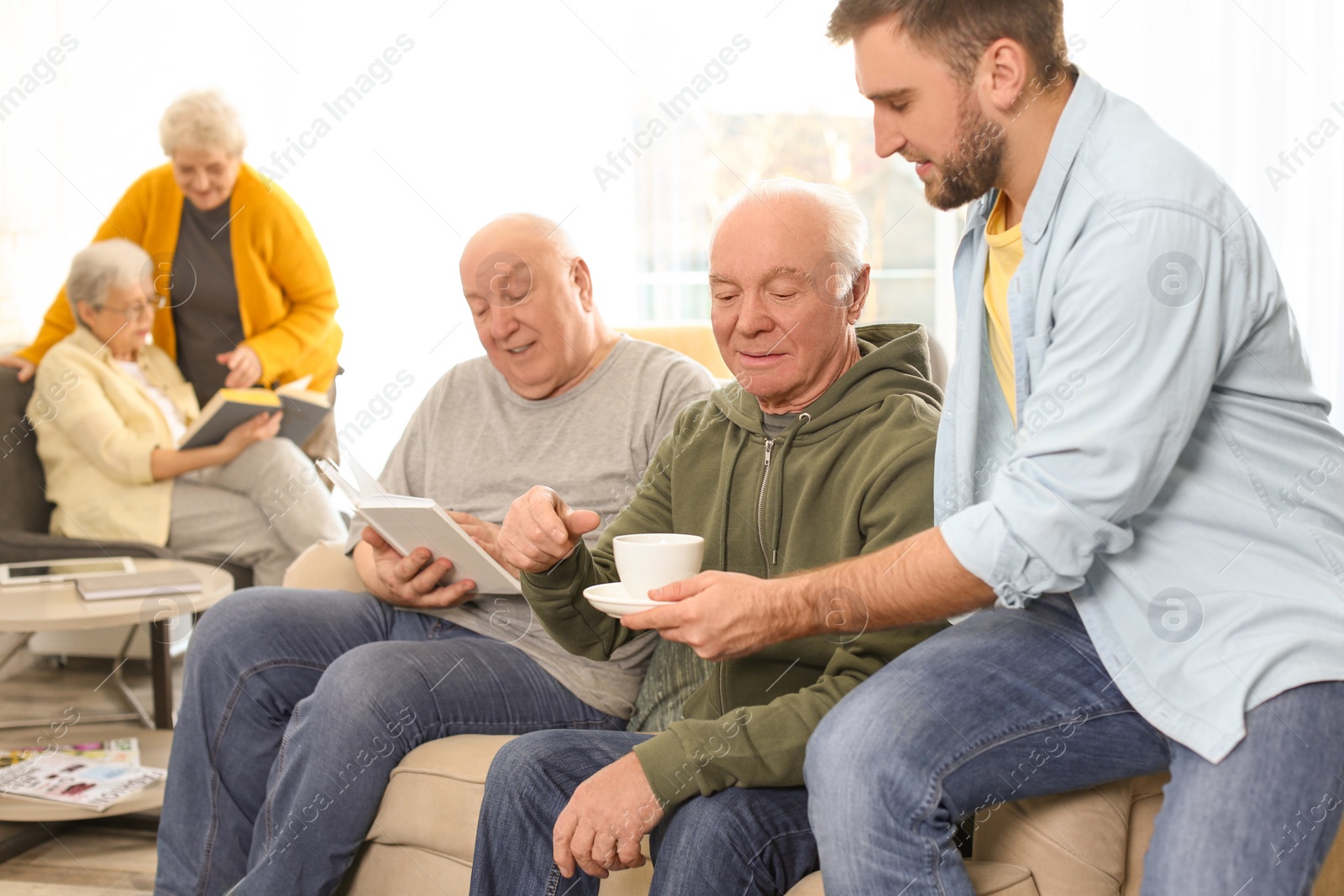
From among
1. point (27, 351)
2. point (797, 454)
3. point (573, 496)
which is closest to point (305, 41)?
point (27, 351)

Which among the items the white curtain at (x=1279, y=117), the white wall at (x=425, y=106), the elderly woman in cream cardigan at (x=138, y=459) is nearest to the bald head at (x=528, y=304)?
the elderly woman in cream cardigan at (x=138, y=459)

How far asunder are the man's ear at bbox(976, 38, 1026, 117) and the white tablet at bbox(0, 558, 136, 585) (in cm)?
205

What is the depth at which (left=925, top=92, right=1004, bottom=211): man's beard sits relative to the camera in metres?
1.09

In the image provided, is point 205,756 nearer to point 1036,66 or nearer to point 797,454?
point 797,454

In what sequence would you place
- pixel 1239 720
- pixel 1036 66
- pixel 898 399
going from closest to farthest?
pixel 1239 720, pixel 1036 66, pixel 898 399

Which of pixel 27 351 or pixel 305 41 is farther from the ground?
pixel 305 41

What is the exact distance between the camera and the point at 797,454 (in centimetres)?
142

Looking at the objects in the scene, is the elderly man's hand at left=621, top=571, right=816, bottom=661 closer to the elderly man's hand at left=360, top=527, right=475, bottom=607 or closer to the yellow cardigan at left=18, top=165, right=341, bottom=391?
the elderly man's hand at left=360, top=527, right=475, bottom=607

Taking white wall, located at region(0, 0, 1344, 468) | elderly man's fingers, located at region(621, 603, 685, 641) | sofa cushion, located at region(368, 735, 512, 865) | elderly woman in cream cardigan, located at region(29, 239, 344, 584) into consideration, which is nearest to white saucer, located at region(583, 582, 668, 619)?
elderly man's fingers, located at region(621, 603, 685, 641)

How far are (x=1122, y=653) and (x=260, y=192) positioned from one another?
9.68 feet

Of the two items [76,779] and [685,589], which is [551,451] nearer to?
[685,589]

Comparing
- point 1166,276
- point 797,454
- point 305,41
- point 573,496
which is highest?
point 305,41

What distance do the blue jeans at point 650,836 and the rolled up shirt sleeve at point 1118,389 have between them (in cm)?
36

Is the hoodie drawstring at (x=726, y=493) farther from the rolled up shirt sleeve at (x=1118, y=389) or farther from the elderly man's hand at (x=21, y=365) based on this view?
the elderly man's hand at (x=21, y=365)
